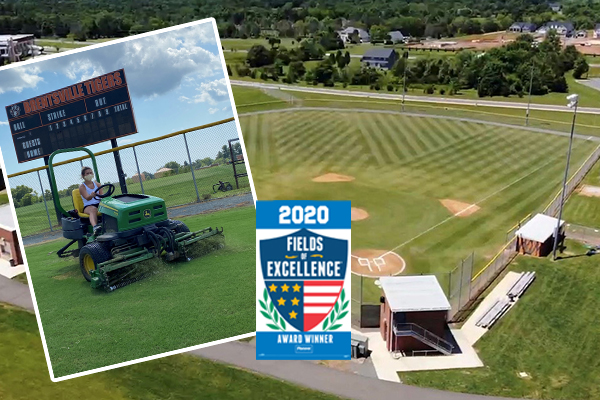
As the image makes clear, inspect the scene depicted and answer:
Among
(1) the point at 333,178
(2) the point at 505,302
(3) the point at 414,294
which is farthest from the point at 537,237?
(1) the point at 333,178

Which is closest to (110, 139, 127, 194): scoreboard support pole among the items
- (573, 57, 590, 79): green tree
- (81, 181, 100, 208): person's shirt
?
(81, 181, 100, 208): person's shirt

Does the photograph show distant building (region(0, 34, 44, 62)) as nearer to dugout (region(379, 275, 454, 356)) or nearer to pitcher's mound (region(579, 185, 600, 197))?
pitcher's mound (region(579, 185, 600, 197))

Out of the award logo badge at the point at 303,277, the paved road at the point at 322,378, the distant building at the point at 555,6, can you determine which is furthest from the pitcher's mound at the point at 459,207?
the distant building at the point at 555,6

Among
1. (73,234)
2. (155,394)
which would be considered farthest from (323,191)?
(73,234)

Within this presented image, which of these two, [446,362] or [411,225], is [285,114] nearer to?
[411,225]

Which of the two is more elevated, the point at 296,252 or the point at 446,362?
the point at 296,252

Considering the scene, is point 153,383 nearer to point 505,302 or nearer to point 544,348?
point 544,348
